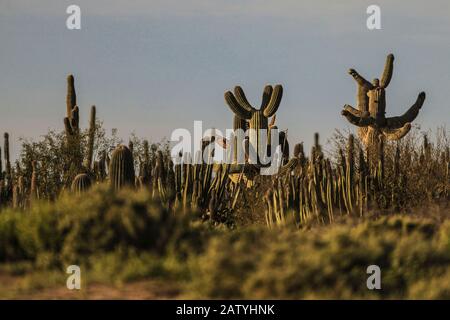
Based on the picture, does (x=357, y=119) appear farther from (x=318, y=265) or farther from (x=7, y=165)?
(x=318, y=265)

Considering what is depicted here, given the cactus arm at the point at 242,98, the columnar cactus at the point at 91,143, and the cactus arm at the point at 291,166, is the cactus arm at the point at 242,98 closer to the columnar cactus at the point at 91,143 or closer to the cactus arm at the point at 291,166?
the cactus arm at the point at 291,166

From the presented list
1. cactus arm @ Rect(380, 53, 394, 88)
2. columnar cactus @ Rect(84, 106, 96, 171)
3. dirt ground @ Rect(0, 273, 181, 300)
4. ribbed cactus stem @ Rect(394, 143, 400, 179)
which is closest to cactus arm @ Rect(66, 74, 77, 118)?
columnar cactus @ Rect(84, 106, 96, 171)

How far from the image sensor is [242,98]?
3266 cm

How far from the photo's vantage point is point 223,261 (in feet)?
45.0

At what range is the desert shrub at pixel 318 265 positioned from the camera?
13.4 meters

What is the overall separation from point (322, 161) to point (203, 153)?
509cm

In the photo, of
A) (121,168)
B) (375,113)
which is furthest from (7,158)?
(121,168)

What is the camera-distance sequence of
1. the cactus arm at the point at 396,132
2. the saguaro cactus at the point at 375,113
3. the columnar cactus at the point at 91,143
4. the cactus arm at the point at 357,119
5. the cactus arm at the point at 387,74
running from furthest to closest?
1. the columnar cactus at the point at 91,143
2. the cactus arm at the point at 387,74
3. the saguaro cactus at the point at 375,113
4. the cactus arm at the point at 357,119
5. the cactus arm at the point at 396,132

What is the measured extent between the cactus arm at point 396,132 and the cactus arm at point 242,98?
4.45 metres

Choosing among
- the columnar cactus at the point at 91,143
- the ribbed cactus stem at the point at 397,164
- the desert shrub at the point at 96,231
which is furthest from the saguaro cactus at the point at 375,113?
the desert shrub at the point at 96,231

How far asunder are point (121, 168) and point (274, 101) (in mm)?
14057

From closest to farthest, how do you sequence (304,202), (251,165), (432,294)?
1. (432,294)
2. (304,202)
3. (251,165)

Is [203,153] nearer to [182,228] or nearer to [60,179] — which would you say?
[60,179]

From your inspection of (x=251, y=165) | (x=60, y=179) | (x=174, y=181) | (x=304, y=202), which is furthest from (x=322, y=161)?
(x=60, y=179)
